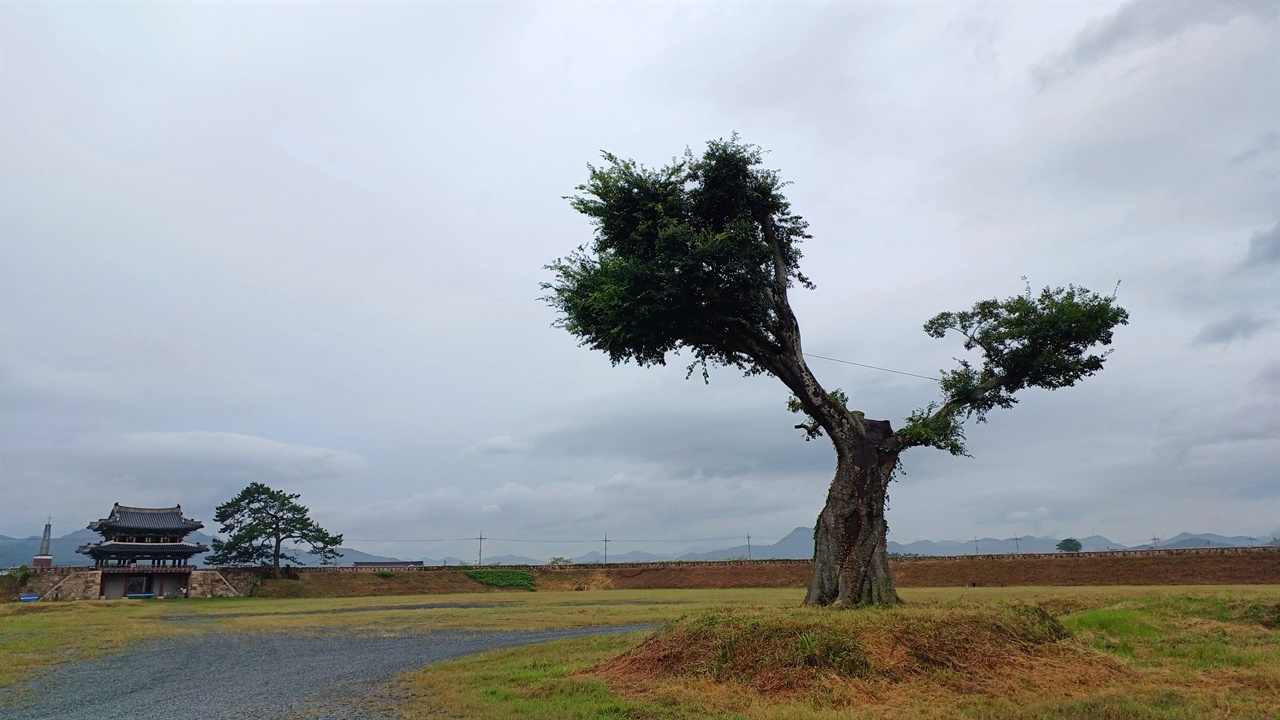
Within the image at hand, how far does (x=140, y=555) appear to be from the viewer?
74.1 meters

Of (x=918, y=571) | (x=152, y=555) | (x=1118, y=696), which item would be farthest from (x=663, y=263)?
(x=152, y=555)

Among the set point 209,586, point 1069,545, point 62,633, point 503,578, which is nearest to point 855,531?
point 62,633

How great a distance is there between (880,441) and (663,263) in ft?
28.2

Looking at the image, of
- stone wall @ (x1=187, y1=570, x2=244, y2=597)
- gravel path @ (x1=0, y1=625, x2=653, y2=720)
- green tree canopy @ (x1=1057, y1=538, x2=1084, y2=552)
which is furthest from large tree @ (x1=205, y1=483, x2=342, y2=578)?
green tree canopy @ (x1=1057, y1=538, x2=1084, y2=552)

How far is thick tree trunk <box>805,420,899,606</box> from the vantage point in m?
20.9

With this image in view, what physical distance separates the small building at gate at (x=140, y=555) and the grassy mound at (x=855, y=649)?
76271 millimetres

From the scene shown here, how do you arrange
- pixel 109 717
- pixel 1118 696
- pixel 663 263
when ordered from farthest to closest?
pixel 663 263, pixel 109 717, pixel 1118 696

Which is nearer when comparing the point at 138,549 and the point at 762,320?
the point at 762,320

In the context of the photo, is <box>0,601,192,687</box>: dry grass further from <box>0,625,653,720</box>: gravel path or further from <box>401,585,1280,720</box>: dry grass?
<box>401,585,1280,720</box>: dry grass

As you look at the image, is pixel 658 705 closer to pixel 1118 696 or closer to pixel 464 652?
pixel 1118 696

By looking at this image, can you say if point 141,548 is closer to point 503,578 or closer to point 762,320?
point 503,578

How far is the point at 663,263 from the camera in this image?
72.1 ft

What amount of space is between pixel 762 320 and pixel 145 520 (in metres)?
80.2

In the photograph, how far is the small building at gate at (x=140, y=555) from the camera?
71938mm
